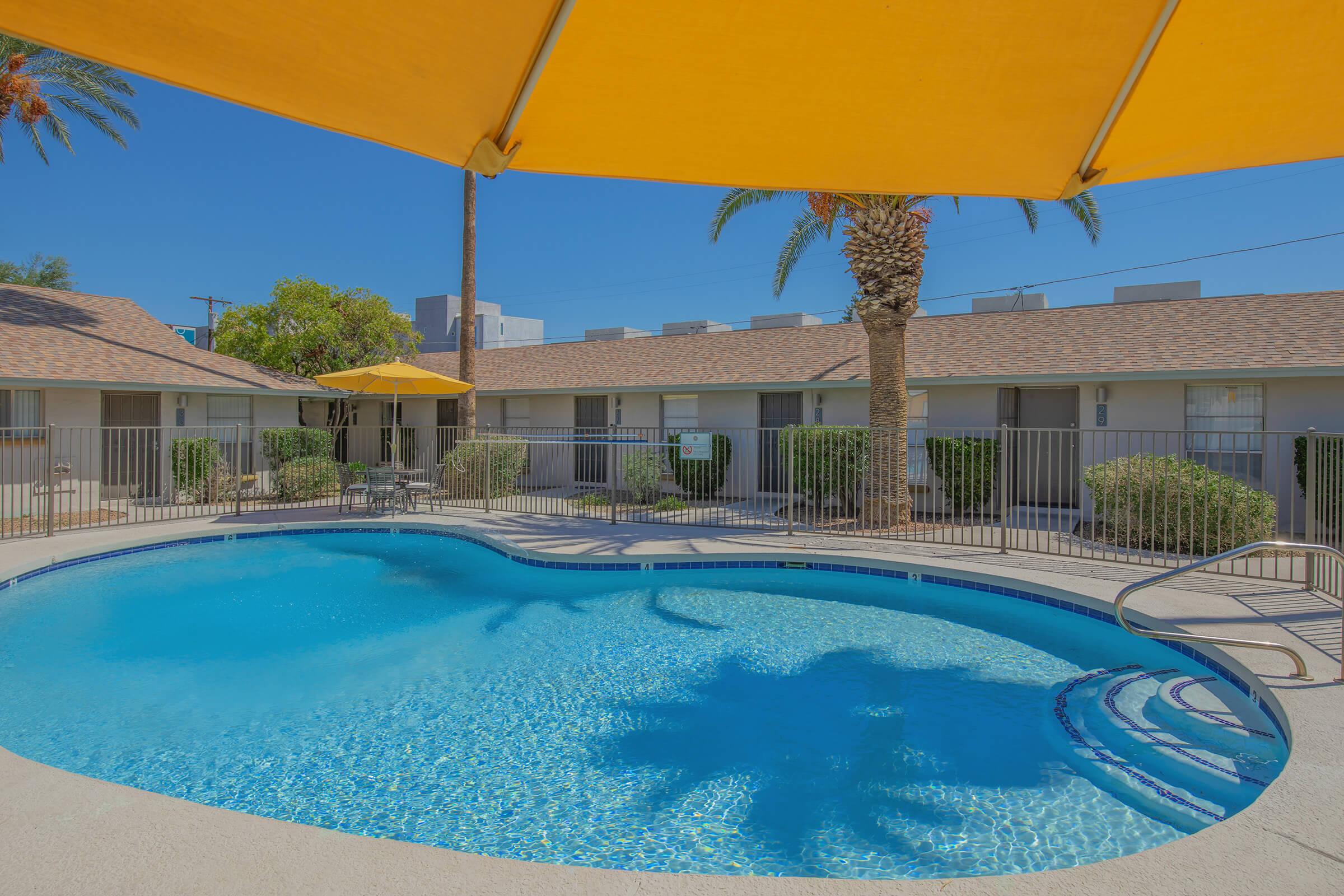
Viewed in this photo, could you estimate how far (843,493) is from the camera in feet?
42.7

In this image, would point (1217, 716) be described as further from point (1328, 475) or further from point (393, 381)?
point (393, 381)

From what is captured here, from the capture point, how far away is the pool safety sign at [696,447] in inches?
477

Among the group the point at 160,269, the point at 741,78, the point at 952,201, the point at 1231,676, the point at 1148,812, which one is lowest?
the point at 1148,812

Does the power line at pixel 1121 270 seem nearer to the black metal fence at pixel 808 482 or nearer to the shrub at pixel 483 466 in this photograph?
the black metal fence at pixel 808 482

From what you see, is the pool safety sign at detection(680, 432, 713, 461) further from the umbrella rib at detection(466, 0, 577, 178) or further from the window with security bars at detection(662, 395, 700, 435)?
the umbrella rib at detection(466, 0, 577, 178)

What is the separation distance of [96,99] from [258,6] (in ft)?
68.9

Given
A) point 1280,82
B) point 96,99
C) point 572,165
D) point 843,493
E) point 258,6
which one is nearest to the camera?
point 258,6

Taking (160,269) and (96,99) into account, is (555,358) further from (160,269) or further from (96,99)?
(160,269)

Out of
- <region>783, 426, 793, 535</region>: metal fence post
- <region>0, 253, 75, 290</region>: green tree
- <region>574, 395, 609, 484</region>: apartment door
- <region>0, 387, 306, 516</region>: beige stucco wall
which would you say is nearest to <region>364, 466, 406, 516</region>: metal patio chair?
<region>0, 387, 306, 516</region>: beige stucco wall

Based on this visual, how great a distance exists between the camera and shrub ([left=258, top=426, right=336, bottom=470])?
16297 mm

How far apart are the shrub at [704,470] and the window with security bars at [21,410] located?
12208 millimetres

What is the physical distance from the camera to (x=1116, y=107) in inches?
118

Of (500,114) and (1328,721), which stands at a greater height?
(500,114)

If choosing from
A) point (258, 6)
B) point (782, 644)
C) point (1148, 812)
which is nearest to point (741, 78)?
point (258, 6)
